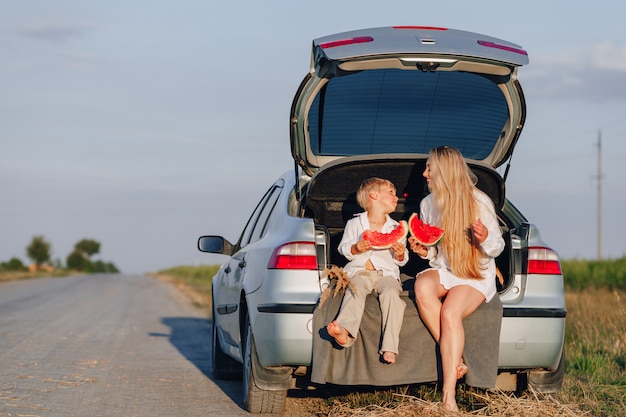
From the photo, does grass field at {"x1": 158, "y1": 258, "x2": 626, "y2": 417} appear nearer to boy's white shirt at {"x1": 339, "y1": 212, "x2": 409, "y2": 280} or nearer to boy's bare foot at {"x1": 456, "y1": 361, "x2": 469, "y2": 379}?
boy's bare foot at {"x1": 456, "y1": 361, "x2": 469, "y2": 379}

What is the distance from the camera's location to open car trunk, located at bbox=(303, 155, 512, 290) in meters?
6.95

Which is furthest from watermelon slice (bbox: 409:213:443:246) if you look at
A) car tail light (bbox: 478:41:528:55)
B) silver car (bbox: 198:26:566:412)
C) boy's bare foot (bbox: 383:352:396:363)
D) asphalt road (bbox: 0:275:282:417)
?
asphalt road (bbox: 0:275:282:417)

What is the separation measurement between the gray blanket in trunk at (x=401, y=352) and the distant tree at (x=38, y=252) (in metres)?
90.5

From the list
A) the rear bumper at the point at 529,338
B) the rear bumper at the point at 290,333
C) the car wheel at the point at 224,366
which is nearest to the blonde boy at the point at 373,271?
the rear bumper at the point at 290,333

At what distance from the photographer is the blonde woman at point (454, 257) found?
6.06 metres

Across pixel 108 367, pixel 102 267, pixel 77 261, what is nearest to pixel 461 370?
pixel 108 367

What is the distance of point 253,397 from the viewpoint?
677 centimetres

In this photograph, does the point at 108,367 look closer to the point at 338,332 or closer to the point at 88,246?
the point at 338,332

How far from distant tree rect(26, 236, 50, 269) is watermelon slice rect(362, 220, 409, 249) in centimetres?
9042

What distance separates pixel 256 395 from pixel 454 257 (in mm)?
1691

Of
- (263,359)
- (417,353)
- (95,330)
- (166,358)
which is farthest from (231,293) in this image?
(95,330)

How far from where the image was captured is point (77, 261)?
121 m

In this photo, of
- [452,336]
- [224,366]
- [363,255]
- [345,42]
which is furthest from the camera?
[224,366]

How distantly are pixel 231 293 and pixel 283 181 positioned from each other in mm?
1038
